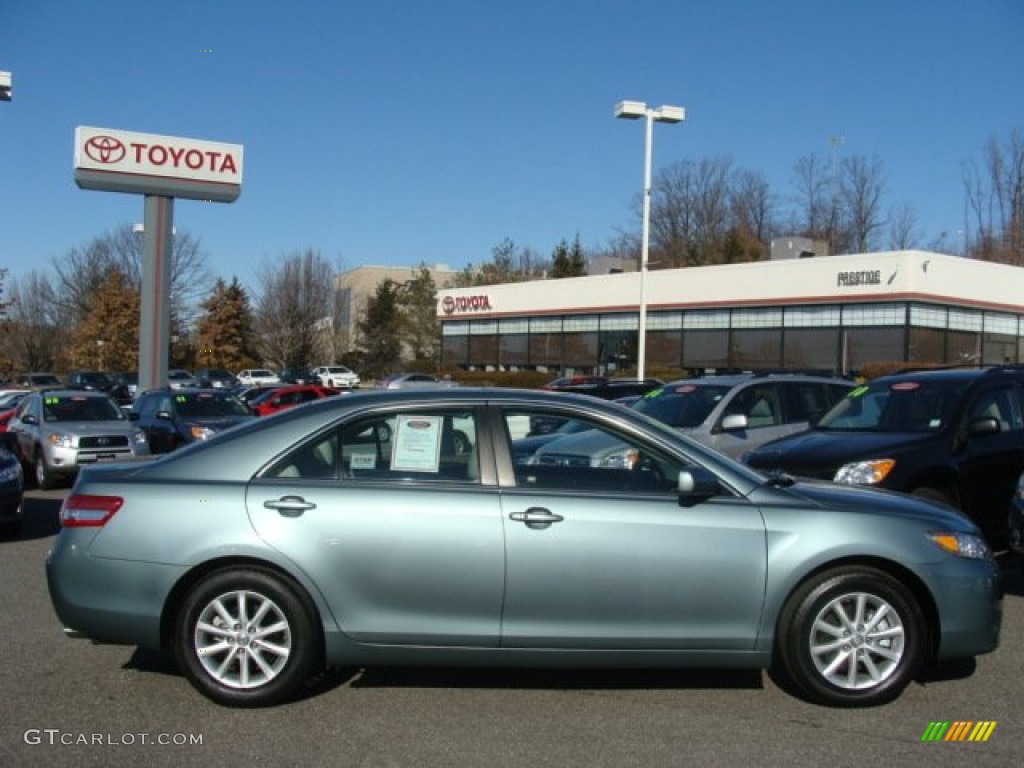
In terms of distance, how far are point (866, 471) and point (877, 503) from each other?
3135mm

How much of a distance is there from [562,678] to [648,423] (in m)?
1.50

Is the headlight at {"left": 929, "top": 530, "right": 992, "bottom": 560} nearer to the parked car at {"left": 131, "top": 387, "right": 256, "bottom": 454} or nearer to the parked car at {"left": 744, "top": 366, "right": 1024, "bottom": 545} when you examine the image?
the parked car at {"left": 744, "top": 366, "right": 1024, "bottom": 545}

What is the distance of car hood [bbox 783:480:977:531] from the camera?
5191 millimetres

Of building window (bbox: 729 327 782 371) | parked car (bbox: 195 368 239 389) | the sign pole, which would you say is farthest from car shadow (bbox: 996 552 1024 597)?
parked car (bbox: 195 368 239 389)

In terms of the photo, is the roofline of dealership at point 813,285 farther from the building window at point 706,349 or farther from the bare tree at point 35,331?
the bare tree at point 35,331

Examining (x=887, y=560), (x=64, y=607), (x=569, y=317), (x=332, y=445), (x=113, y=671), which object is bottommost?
(x=113, y=671)

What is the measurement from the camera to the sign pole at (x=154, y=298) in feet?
98.1

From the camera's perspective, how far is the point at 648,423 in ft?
17.5

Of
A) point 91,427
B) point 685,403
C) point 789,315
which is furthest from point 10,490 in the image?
point 789,315

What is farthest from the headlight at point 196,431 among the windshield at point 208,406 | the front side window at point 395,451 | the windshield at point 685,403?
the front side window at point 395,451

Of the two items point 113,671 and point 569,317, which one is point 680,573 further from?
point 569,317

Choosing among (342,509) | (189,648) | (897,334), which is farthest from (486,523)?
(897,334)

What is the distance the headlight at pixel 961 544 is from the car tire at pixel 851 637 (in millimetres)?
324

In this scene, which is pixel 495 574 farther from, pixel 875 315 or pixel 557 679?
pixel 875 315
